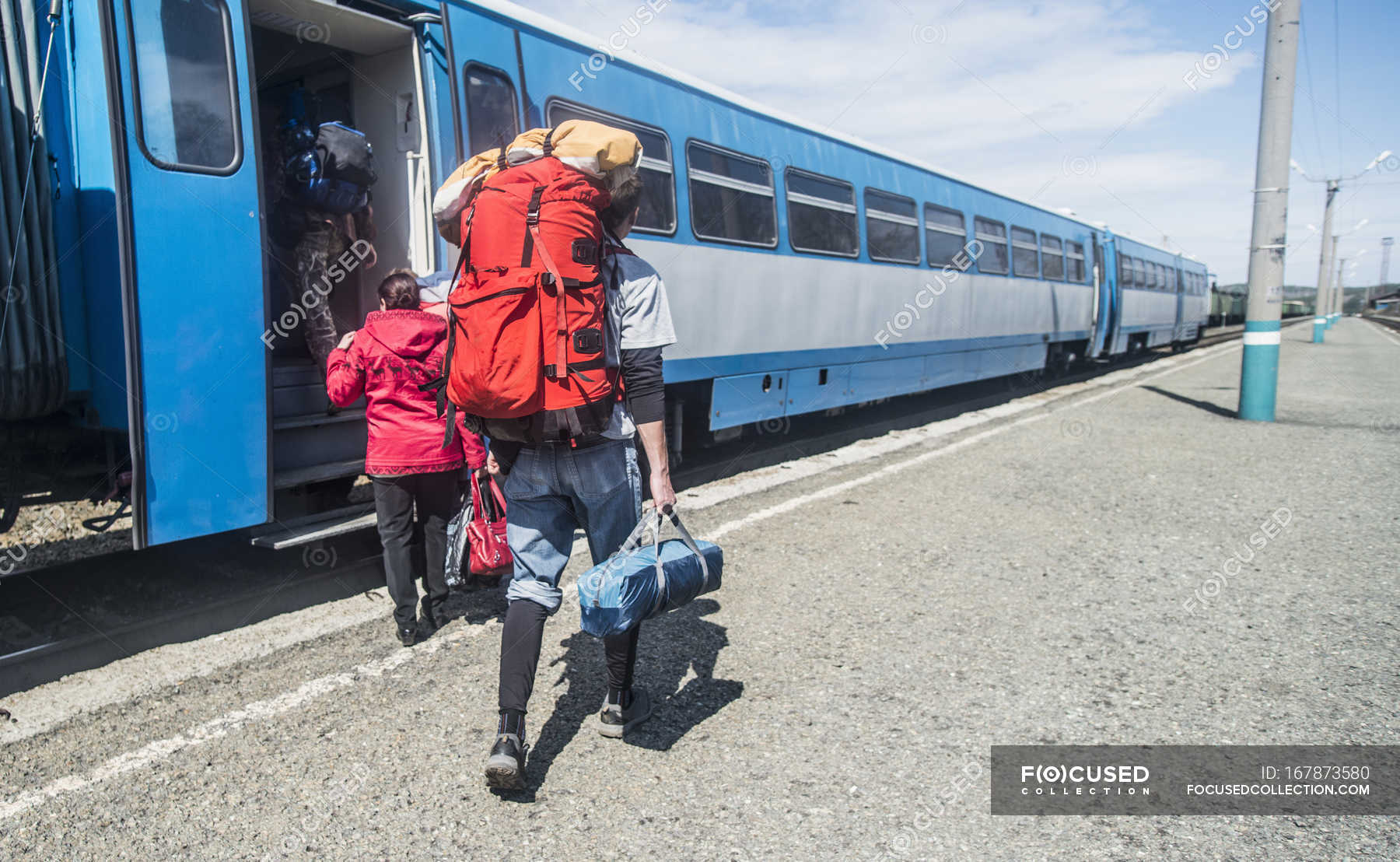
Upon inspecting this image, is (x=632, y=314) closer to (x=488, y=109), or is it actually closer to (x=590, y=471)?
(x=590, y=471)

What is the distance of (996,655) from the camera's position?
12.6 ft

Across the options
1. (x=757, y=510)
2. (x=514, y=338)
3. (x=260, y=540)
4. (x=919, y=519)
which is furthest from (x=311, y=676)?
(x=919, y=519)

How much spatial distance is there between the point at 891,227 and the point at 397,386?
7396mm

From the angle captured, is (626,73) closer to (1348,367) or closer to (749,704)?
(749,704)

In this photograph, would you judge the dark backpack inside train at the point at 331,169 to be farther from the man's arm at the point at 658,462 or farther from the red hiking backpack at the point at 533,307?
the man's arm at the point at 658,462

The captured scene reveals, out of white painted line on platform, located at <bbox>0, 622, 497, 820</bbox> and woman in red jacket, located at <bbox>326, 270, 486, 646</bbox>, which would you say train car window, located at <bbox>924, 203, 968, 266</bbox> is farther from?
white painted line on platform, located at <bbox>0, 622, 497, 820</bbox>

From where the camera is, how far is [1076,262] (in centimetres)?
1702

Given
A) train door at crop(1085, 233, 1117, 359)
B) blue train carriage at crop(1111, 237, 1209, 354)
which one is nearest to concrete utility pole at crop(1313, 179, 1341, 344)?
blue train carriage at crop(1111, 237, 1209, 354)

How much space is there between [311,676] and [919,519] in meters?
4.02

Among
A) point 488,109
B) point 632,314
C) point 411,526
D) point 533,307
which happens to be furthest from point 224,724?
point 488,109

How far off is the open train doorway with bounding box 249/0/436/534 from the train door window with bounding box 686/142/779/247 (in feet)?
7.81

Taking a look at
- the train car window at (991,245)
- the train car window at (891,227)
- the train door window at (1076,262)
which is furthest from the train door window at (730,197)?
the train door window at (1076,262)

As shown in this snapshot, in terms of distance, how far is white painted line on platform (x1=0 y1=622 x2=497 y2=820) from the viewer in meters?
2.75

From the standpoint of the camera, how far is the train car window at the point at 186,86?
3.74m
